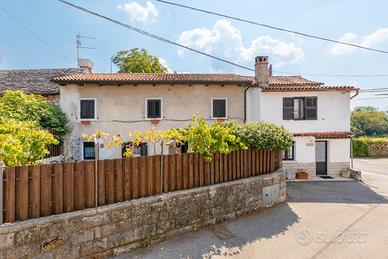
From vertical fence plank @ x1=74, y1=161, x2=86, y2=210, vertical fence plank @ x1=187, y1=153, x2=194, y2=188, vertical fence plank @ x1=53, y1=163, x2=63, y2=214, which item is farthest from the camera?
vertical fence plank @ x1=187, y1=153, x2=194, y2=188

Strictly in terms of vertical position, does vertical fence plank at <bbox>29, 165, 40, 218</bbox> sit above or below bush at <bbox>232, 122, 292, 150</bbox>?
below

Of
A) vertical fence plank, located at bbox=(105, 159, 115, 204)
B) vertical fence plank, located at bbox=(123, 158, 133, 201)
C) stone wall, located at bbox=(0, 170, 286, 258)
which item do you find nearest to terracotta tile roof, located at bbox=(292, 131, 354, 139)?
stone wall, located at bbox=(0, 170, 286, 258)

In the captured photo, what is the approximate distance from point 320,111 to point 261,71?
4127mm

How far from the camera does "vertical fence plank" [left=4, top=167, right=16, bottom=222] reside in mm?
4066

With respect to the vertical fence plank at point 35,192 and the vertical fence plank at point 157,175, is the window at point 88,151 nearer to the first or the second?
the vertical fence plank at point 157,175

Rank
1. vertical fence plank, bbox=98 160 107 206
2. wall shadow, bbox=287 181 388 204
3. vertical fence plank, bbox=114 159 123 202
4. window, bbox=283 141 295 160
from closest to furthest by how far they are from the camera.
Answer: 1. vertical fence plank, bbox=98 160 107 206
2. vertical fence plank, bbox=114 159 123 202
3. wall shadow, bbox=287 181 388 204
4. window, bbox=283 141 295 160

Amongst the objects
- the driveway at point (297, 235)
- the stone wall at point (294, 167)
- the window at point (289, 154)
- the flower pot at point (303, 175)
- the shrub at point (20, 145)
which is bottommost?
the driveway at point (297, 235)

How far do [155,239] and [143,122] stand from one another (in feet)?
28.2

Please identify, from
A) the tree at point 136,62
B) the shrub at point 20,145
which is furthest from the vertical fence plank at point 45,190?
the tree at point 136,62

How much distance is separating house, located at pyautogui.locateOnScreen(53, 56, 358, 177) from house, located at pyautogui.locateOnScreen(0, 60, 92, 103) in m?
1.85

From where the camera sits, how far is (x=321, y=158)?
44.2 ft

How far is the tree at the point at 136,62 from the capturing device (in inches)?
894

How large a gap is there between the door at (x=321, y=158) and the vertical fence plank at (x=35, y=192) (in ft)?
45.4

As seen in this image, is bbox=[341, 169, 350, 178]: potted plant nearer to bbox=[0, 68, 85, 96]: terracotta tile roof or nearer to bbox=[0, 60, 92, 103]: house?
bbox=[0, 60, 92, 103]: house
